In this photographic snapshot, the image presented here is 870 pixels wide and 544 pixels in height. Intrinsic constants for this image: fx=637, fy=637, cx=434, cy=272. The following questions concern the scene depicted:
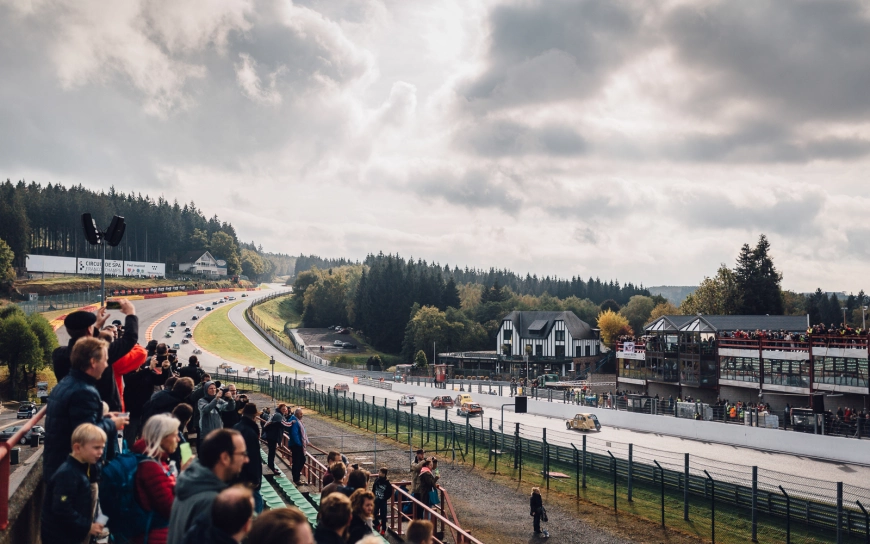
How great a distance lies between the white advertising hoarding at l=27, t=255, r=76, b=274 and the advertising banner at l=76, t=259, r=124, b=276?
7.84 ft

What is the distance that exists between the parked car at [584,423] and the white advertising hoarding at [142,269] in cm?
12612

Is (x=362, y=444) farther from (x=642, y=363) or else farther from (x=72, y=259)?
(x=72, y=259)

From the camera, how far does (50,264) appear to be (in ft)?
400

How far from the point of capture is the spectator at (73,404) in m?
5.14

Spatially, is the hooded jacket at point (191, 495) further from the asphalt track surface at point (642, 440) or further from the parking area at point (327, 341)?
the parking area at point (327, 341)

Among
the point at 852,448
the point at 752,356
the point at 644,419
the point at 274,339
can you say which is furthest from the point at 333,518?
the point at 274,339

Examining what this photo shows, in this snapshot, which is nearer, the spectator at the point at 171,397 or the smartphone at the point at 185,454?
the smartphone at the point at 185,454

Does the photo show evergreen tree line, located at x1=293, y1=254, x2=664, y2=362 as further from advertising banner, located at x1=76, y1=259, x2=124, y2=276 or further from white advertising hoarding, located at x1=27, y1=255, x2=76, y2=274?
white advertising hoarding, located at x1=27, y1=255, x2=76, y2=274

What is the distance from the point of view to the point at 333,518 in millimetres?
4723

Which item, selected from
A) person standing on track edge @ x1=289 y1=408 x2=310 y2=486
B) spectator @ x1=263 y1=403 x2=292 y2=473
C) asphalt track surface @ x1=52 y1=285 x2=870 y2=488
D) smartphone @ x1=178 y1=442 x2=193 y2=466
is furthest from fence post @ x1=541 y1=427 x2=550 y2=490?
smartphone @ x1=178 y1=442 x2=193 y2=466

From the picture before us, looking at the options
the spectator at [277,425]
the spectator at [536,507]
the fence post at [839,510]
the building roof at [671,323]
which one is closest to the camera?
the spectator at [277,425]

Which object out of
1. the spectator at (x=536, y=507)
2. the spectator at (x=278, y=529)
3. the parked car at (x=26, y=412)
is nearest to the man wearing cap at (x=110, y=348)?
the spectator at (x=278, y=529)

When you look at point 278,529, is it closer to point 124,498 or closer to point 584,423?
point 124,498

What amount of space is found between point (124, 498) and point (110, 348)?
1978 millimetres
